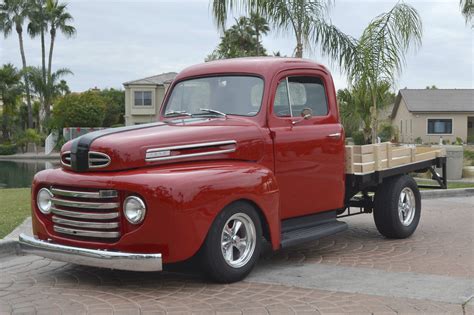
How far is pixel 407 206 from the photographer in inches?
322

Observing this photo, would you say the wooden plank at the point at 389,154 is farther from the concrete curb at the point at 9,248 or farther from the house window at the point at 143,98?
the house window at the point at 143,98

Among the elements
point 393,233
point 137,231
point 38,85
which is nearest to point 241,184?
point 137,231

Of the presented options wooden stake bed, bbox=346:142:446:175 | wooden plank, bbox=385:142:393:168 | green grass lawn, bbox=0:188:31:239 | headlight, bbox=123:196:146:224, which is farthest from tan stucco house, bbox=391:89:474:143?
headlight, bbox=123:196:146:224

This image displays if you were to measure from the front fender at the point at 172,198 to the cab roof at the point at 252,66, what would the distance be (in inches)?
59.4

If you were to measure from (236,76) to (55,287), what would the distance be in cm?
294

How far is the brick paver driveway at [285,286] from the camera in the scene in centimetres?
479

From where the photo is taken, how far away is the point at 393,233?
773 cm

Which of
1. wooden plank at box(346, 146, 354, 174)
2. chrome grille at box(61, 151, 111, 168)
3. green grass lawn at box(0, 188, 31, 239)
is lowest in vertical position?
green grass lawn at box(0, 188, 31, 239)

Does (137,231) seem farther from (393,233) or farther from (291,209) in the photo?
(393,233)

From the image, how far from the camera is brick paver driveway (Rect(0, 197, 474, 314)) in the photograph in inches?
189

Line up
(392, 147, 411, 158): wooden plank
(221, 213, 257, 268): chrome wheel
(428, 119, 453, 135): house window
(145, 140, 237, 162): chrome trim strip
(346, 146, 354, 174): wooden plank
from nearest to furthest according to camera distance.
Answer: (145, 140, 237, 162): chrome trim strip
(221, 213, 257, 268): chrome wheel
(346, 146, 354, 174): wooden plank
(392, 147, 411, 158): wooden plank
(428, 119, 453, 135): house window

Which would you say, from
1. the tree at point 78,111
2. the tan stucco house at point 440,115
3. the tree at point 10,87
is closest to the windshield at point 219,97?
the tan stucco house at point 440,115

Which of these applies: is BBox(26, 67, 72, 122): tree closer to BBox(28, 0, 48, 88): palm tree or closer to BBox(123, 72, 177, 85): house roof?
BBox(28, 0, 48, 88): palm tree

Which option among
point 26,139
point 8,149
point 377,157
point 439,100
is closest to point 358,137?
point 439,100
